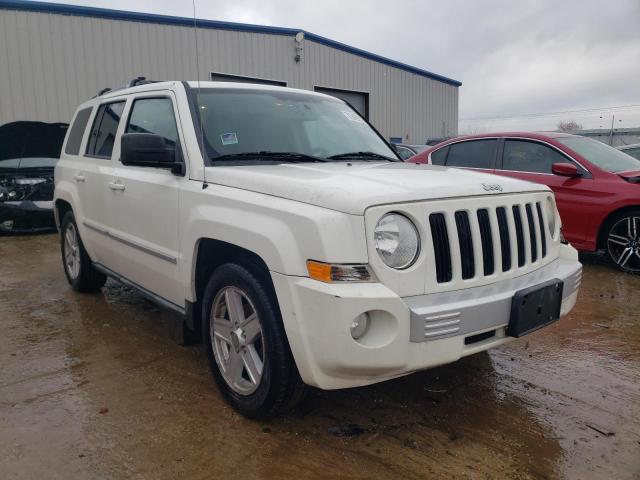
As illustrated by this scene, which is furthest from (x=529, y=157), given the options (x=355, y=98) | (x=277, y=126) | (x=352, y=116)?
(x=355, y=98)

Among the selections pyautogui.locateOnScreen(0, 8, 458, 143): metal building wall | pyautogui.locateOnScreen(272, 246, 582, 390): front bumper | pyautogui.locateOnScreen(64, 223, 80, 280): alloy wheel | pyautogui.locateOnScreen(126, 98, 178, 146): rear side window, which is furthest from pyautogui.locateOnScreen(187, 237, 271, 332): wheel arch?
pyautogui.locateOnScreen(0, 8, 458, 143): metal building wall

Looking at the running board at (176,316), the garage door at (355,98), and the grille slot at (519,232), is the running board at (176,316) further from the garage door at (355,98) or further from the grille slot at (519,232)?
the garage door at (355,98)

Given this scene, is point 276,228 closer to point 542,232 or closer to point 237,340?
point 237,340

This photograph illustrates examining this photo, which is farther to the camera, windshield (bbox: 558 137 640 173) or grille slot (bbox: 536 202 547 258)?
windshield (bbox: 558 137 640 173)

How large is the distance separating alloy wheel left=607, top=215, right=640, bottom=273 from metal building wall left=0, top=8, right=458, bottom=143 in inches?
446

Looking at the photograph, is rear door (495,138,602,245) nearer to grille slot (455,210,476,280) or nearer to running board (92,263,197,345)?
grille slot (455,210,476,280)

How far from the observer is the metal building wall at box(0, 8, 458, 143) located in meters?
12.1

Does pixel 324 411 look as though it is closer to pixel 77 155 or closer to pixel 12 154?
pixel 77 155

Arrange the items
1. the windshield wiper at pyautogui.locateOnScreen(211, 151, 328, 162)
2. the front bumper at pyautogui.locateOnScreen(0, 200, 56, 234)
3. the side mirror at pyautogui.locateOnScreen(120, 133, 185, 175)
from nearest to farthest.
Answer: the side mirror at pyautogui.locateOnScreen(120, 133, 185, 175)
the windshield wiper at pyautogui.locateOnScreen(211, 151, 328, 162)
the front bumper at pyautogui.locateOnScreen(0, 200, 56, 234)

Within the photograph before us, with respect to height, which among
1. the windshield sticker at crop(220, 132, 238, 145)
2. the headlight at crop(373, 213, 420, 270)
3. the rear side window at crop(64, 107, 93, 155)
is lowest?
the headlight at crop(373, 213, 420, 270)

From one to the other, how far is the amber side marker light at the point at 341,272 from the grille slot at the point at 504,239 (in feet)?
2.67

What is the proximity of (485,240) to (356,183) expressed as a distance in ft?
2.28

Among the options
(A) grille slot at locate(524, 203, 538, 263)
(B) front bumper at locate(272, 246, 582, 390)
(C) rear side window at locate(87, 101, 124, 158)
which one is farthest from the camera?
(C) rear side window at locate(87, 101, 124, 158)

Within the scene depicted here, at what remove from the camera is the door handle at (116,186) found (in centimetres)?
391
